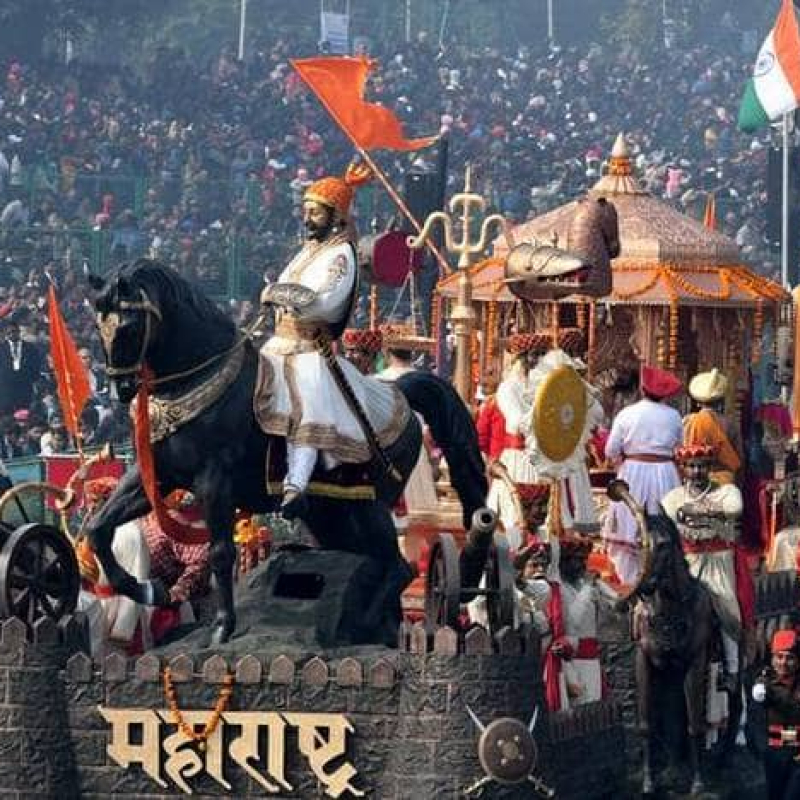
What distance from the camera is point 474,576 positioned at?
37938mm

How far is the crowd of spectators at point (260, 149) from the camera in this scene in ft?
218

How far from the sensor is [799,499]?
47750mm

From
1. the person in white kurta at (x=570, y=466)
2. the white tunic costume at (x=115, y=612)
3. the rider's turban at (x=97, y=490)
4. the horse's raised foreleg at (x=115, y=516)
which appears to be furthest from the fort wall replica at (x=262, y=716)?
the person in white kurta at (x=570, y=466)

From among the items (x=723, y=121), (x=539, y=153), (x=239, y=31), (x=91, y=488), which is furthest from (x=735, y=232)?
(x=91, y=488)

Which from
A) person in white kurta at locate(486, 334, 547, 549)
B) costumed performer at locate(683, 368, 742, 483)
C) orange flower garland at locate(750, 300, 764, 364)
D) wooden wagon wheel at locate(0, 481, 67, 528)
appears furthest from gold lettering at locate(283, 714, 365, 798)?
orange flower garland at locate(750, 300, 764, 364)

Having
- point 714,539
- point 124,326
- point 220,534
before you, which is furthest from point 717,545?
point 124,326

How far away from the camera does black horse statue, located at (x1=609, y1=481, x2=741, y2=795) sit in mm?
40469

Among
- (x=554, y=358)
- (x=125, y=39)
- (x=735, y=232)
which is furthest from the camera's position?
(x=125, y=39)

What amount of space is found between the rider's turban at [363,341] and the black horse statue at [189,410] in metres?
4.01

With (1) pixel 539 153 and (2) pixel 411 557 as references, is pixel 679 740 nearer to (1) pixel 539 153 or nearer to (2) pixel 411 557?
(2) pixel 411 557

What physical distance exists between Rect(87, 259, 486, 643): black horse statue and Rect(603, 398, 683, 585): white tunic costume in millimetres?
5654

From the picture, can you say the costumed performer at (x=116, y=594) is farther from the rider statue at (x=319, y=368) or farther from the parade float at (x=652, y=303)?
the parade float at (x=652, y=303)

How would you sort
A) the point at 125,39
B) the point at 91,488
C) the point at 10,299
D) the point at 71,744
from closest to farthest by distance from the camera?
1. the point at 71,744
2. the point at 91,488
3. the point at 10,299
4. the point at 125,39

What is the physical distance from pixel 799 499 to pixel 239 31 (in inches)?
2118
